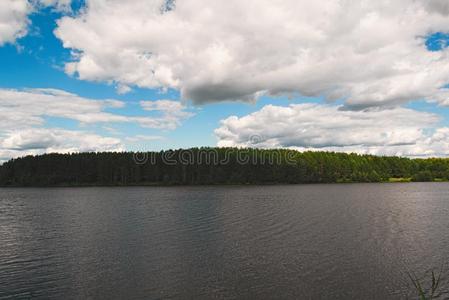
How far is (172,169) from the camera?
619 feet

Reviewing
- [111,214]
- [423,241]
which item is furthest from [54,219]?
[423,241]

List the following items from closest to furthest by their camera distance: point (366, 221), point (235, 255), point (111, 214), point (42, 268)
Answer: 1. point (42, 268)
2. point (235, 255)
3. point (366, 221)
4. point (111, 214)

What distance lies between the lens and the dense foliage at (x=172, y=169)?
18312 centimetres

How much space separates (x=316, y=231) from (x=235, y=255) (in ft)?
50.2

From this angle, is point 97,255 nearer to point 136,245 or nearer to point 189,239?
point 136,245

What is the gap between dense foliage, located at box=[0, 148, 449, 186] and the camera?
7210 inches

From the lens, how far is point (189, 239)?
39688 millimetres
